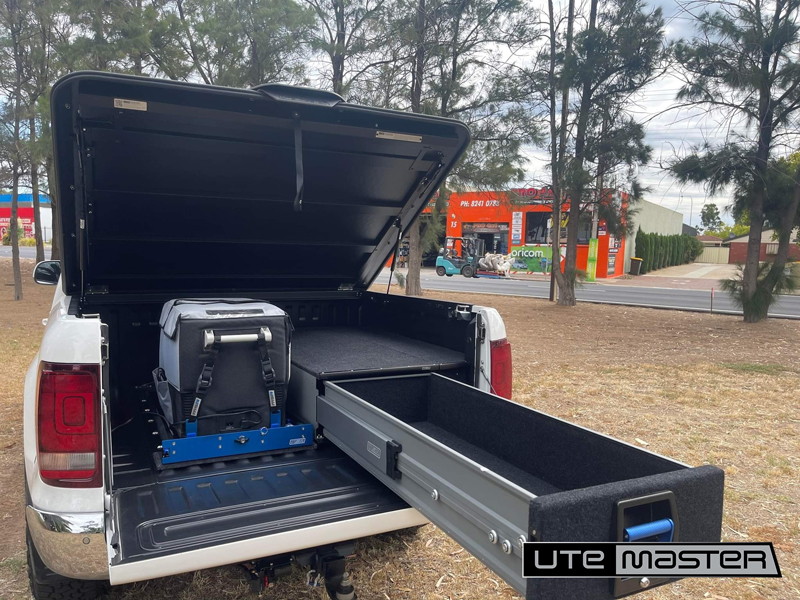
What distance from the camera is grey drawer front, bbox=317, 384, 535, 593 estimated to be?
1623 millimetres

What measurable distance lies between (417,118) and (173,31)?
363 inches

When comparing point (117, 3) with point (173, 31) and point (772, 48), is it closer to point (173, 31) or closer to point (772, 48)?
point (173, 31)

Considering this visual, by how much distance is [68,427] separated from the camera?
2078 mm

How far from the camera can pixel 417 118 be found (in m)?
3.09

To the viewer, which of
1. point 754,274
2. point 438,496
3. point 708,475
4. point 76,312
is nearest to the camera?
point 708,475

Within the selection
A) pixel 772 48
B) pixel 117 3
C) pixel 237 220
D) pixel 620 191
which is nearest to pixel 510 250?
pixel 620 191

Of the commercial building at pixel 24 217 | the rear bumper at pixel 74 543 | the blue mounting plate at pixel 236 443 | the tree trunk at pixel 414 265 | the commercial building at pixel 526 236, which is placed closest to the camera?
the rear bumper at pixel 74 543

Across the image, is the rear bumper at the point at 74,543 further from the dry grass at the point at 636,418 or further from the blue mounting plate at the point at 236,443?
the dry grass at the point at 636,418

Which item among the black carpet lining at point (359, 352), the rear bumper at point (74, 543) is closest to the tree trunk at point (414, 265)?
the black carpet lining at point (359, 352)

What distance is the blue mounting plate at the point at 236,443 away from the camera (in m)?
2.74

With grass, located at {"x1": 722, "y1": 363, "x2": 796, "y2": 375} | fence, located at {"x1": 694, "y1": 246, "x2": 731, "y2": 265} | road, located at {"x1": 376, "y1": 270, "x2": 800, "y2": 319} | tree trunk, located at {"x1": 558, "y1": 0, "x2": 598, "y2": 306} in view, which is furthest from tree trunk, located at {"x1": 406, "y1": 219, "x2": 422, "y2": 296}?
fence, located at {"x1": 694, "y1": 246, "x2": 731, "y2": 265}

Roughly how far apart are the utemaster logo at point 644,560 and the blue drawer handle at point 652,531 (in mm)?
20

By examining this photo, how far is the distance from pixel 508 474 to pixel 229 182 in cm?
218

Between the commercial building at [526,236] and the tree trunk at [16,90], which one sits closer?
the tree trunk at [16,90]
